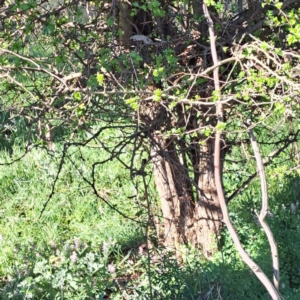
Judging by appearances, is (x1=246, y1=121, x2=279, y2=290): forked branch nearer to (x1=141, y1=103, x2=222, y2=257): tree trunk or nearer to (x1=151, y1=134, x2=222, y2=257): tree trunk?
(x1=141, y1=103, x2=222, y2=257): tree trunk

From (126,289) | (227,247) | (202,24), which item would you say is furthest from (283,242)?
(202,24)

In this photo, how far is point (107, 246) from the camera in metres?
3.87

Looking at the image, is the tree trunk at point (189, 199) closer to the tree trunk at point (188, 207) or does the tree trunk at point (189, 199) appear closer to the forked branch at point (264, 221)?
the tree trunk at point (188, 207)

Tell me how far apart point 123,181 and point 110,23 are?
251 centimetres

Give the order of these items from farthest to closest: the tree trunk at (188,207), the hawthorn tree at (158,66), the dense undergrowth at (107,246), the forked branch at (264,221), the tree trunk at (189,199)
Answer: the tree trunk at (188,207) → the tree trunk at (189,199) → the dense undergrowth at (107,246) → the hawthorn tree at (158,66) → the forked branch at (264,221)

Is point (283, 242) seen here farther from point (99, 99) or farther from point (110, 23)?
point (110, 23)

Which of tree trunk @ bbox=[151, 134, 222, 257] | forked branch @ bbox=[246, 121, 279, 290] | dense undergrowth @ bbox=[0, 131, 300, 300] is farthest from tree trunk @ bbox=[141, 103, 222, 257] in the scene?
forked branch @ bbox=[246, 121, 279, 290]

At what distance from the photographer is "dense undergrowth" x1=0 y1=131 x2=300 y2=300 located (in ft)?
10.2

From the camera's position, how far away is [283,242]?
11.7ft

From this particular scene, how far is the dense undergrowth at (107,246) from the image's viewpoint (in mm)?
3094

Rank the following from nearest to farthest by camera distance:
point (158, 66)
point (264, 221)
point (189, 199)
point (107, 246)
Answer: point (264, 221) → point (158, 66) → point (189, 199) → point (107, 246)

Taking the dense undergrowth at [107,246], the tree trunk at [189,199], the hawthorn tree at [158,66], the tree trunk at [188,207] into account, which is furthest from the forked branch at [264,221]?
the tree trunk at [188,207]

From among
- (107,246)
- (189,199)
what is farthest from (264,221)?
(107,246)

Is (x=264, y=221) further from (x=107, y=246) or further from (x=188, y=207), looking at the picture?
(x=107, y=246)
